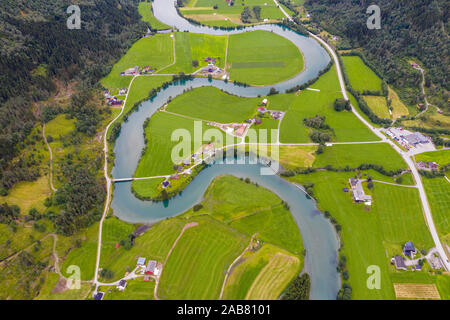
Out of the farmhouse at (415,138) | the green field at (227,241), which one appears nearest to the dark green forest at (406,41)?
the farmhouse at (415,138)

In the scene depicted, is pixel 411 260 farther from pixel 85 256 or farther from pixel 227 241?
pixel 85 256

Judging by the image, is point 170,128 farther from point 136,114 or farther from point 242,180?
point 242,180

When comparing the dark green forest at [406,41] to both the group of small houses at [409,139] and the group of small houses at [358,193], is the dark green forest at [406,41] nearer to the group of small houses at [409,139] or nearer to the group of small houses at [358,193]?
the group of small houses at [409,139]

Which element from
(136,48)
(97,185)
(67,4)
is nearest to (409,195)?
(97,185)

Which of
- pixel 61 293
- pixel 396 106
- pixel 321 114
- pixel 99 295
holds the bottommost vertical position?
pixel 61 293

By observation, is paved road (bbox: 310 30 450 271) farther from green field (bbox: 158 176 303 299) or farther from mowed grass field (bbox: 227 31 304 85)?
green field (bbox: 158 176 303 299)

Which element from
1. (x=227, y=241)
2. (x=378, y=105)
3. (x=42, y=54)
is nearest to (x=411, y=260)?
(x=227, y=241)
